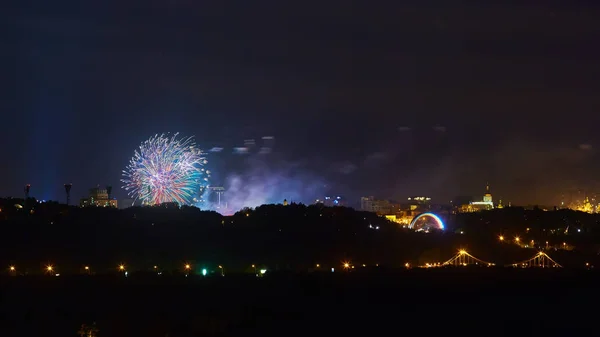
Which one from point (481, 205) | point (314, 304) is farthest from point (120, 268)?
point (481, 205)

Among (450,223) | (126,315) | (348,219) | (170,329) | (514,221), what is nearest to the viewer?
(170,329)

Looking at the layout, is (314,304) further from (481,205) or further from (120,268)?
(481,205)

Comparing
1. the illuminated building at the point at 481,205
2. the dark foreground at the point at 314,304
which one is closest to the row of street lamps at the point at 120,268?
the dark foreground at the point at 314,304

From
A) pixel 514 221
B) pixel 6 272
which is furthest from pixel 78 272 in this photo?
pixel 514 221

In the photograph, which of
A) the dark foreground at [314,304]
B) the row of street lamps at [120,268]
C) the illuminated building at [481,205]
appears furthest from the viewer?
the illuminated building at [481,205]

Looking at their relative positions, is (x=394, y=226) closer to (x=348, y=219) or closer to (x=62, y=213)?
(x=348, y=219)

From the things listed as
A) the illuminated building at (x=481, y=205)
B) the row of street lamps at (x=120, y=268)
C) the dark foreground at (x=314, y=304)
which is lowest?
the dark foreground at (x=314, y=304)

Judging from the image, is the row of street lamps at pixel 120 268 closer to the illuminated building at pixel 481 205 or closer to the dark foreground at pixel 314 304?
the dark foreground at pixel 314 304

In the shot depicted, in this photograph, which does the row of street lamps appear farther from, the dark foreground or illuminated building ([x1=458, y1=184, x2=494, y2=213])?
illuminated building ([x1=458, y1=184, x2=494, y2=213])
